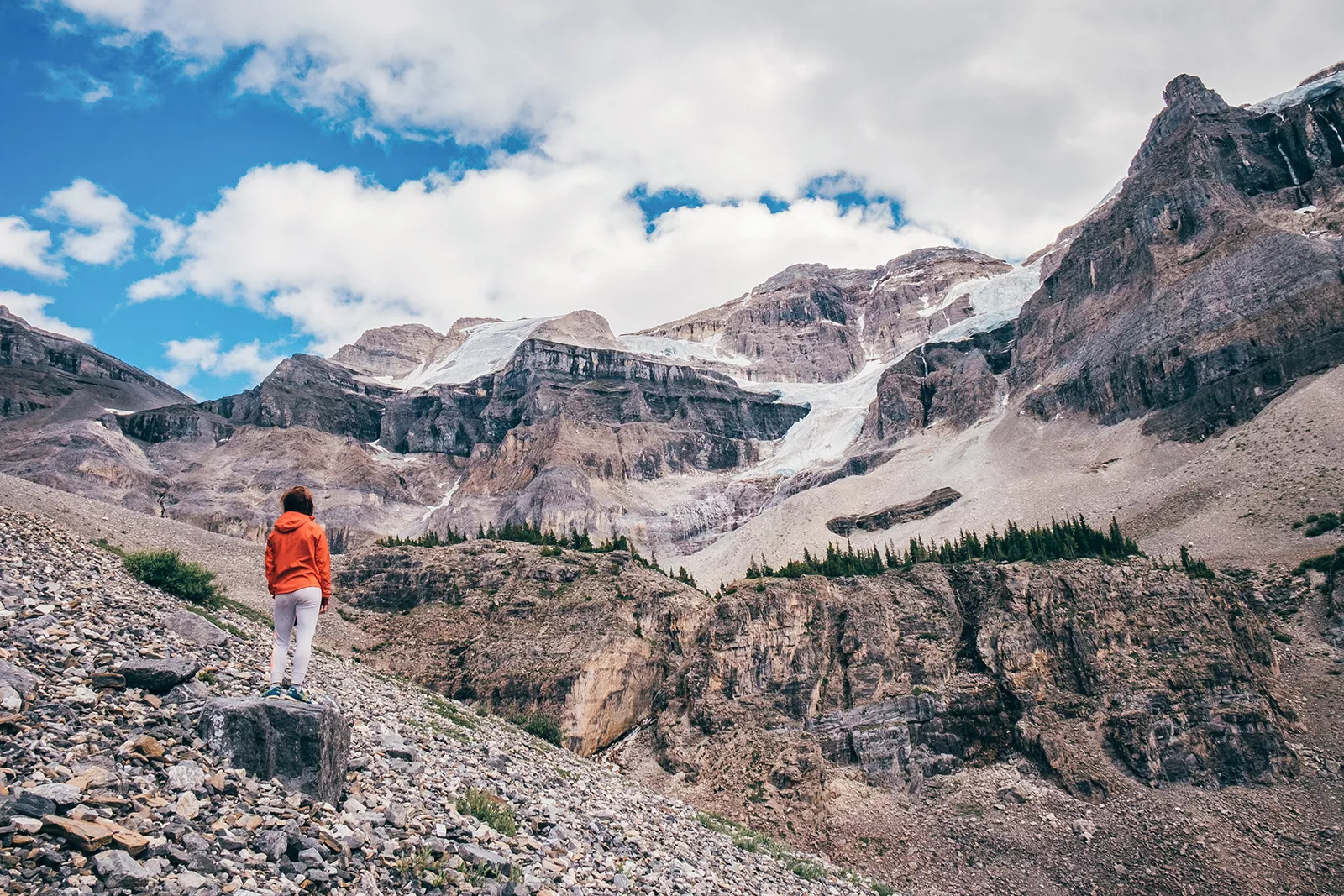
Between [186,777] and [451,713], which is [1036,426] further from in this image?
[186,777]

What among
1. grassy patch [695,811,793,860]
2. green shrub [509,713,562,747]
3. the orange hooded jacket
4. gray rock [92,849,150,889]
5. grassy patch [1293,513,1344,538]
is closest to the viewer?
gray rock [92,849,150,889]

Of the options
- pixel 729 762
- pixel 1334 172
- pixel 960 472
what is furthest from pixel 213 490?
pixel 1334 172

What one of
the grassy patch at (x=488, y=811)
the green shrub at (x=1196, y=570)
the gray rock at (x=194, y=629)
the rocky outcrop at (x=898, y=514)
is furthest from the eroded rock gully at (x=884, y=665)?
the rocky outcrop at (x=898, y=514)

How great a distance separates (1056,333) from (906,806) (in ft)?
463

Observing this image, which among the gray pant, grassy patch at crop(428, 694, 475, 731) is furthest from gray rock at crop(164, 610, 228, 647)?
grassy patch at crop(428, 694, 475, 731)

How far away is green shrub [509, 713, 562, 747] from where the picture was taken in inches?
1528

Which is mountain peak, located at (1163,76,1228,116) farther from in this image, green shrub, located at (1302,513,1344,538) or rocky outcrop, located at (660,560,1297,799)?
rocky outcrop, located at (660,560,1297,799)

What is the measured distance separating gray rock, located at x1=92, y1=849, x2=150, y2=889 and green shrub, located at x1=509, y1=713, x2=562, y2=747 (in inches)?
1237

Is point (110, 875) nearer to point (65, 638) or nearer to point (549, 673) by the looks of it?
point (65, 638)

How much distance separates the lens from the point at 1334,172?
5266 inches

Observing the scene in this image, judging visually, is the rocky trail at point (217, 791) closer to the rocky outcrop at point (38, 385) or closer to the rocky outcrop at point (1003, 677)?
the rocky outcrop at point (1003, 677)

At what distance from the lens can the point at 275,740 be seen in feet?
34.9

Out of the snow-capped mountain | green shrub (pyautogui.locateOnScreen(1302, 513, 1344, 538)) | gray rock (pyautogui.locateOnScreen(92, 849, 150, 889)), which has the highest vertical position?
the snow-capped mountain

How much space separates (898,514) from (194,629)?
12278 cm
